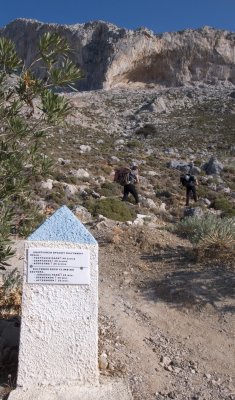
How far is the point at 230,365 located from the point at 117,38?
70.2 metres

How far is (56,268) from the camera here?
4309 mm

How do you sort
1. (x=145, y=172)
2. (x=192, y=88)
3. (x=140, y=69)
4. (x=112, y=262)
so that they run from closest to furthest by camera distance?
(x=112, y=262)
(x=145, y=172)
(x=192, y=88)
(x=140, y=69)

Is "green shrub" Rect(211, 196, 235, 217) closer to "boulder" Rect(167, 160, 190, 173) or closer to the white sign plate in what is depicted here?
"boulder" Rect(167, 160, 190, 173)

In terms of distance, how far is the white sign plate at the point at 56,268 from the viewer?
4.29 metres

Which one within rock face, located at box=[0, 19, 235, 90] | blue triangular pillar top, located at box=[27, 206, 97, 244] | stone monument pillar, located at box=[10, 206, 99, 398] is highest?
rock face, located at box=[0, 19, 235, 90]

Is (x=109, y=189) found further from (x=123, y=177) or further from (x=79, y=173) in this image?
(x=123, y=177)

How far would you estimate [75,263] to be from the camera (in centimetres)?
432

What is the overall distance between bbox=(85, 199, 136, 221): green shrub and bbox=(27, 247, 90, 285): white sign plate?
7.15m

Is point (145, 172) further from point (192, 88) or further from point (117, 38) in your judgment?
point (117, 38)

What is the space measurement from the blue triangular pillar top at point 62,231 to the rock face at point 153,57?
2483 inches

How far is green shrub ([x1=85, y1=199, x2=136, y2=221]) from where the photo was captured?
11.6 m

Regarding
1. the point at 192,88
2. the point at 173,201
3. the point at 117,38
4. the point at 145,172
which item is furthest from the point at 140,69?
the point at 173,201

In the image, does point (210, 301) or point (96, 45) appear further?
point (96, 45)

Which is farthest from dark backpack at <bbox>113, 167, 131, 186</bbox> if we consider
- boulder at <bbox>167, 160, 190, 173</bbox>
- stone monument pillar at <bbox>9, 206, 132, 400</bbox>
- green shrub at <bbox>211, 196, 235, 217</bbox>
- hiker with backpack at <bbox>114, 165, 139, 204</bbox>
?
boulder at <bbox>167, 160, 190, 173</bbox>
